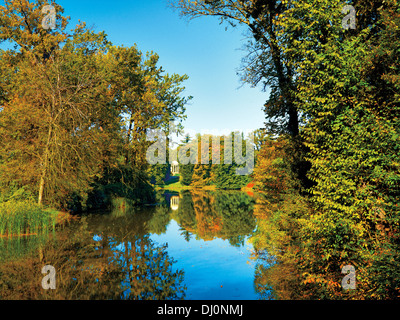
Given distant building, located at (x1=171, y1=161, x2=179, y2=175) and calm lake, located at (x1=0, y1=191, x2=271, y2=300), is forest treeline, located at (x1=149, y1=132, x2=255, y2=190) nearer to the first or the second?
distant building, located at (x1=171, y1=161, x2=179, y2=175)

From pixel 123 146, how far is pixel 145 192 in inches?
287

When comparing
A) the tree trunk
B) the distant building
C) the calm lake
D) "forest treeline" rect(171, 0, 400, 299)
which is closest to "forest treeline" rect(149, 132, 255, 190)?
the distant building

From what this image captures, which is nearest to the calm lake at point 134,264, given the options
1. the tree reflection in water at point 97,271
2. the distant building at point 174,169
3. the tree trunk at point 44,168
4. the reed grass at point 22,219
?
the tree reflection in water at point 97,271

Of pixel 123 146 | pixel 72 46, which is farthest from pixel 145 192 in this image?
pixel 72 46

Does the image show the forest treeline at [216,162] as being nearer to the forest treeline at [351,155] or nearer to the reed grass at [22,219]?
the reed grass at [22,219]

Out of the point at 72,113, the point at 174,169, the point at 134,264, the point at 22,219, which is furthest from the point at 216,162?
the point at 134,264

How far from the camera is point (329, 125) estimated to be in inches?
336

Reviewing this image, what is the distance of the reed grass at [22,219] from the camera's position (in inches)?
578

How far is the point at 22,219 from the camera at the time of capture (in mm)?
15148

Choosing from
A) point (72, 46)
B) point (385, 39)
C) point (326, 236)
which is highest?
point (72, 46)

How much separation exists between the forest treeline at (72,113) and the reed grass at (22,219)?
1912mm

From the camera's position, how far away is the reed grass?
578 inches

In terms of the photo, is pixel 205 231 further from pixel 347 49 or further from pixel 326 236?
pixel 347 49

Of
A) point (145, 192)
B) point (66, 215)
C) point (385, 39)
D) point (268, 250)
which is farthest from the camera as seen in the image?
point (145, 192)
